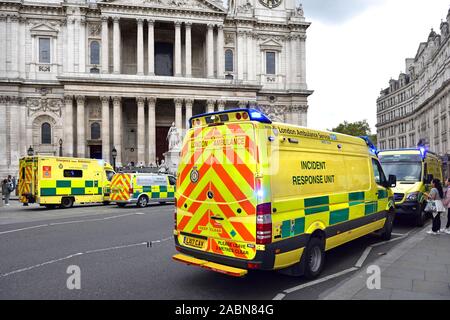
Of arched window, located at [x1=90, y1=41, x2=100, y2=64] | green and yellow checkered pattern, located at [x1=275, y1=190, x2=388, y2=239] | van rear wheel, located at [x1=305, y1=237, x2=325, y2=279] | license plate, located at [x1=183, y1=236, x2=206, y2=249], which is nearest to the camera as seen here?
green and yellow checkered pattern, located at [x1=275, y1=190, x2=388, y2=239]

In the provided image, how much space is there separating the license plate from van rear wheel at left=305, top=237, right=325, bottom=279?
170 cm

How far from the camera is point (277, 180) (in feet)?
17.0

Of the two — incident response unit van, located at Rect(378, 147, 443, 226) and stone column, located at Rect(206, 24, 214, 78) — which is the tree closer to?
stone column, located at Rect(206, 24, 214, 78)

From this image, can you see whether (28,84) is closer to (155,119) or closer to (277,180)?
(155,119)

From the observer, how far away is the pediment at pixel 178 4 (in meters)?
39.8

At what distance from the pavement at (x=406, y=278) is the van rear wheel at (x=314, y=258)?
0.57 metres

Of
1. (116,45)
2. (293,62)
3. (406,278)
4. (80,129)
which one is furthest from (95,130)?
(406,278)

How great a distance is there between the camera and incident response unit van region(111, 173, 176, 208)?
752 inches

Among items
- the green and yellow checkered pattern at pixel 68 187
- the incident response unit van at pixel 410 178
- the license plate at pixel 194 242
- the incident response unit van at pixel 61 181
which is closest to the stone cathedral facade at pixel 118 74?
the incident response unit van at pixel 61 181

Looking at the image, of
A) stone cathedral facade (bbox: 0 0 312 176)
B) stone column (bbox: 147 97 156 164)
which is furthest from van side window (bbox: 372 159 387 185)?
stone column (bbox: 147 97 156 164)

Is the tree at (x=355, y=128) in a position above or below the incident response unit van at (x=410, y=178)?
above

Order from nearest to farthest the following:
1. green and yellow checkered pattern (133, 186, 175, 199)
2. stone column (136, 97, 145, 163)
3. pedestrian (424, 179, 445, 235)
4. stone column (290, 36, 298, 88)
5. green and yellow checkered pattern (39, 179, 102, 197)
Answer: pedestrian (424, 179, 445, 235), green and yellow checkered pattern (39, 179, 102, 197), green and yellow checkered pattern (133, 186, 175, 199), stone column (136, 97, 145, 163), stone column (290, 36, 298, 88)

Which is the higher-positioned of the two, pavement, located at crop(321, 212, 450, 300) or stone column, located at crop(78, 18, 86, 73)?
stone column, located at crop(78, 18, 86, 73)

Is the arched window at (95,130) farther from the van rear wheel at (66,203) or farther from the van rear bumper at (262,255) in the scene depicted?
the van rear bumper at (262,255)
